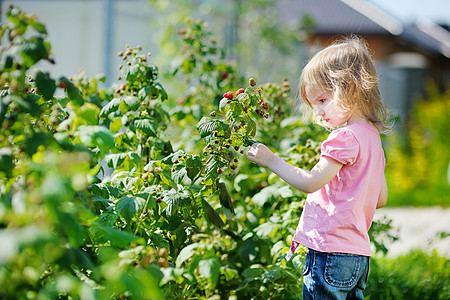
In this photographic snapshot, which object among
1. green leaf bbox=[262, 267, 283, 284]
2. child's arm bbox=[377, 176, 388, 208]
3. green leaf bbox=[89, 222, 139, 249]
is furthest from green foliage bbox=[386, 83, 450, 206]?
green leaf bbox=[89, 222, 139, 249]

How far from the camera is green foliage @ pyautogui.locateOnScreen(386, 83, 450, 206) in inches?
298

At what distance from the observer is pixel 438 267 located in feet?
11.1

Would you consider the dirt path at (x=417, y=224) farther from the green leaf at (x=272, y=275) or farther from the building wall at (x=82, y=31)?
the building wall at (x=82, y=31)

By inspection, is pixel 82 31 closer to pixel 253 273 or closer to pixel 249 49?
pixel 249 49

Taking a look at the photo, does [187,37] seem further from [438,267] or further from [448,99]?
[448,99]

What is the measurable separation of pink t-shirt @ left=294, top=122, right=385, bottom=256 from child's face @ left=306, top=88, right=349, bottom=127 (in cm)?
6

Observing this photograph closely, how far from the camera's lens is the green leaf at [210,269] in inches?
60.6

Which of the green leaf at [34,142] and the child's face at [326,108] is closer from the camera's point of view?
the green leaf at [34,142]

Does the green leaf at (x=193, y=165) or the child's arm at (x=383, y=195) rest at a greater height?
the green leaf at (x=193, y=165)

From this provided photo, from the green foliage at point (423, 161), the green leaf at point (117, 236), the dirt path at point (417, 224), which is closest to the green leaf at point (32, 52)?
the green leaf at point (117, 236)

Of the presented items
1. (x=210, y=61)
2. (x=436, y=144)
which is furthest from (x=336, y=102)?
(x=436, y=144)

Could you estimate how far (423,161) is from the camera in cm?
814

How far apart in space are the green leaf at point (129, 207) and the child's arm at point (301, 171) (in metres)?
0.40

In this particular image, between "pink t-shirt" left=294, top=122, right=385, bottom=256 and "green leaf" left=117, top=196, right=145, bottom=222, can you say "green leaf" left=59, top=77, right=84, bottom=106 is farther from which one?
"pink t-shirt" left=294, top=122, right=385, bottom=256
